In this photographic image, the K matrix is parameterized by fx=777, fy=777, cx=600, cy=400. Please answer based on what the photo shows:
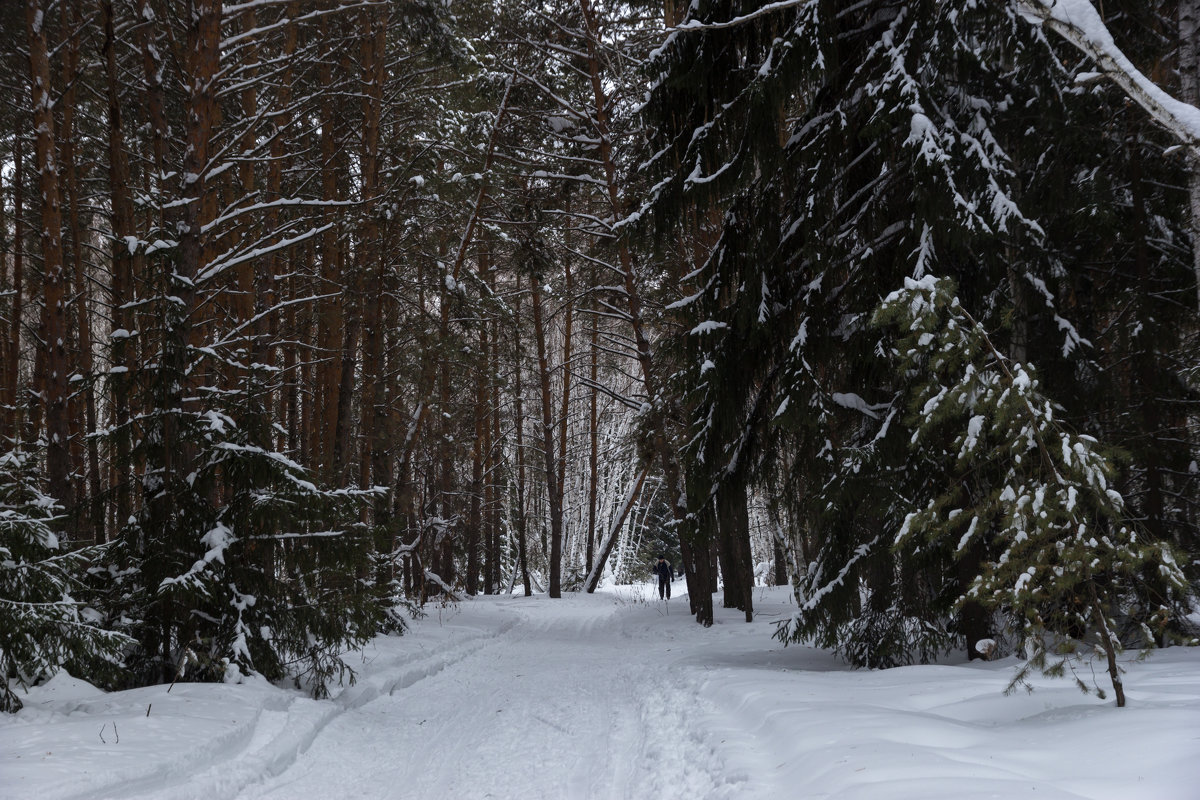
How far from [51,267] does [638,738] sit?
762cm

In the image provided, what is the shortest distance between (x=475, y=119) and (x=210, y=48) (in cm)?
689

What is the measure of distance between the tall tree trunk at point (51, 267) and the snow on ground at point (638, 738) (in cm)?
303

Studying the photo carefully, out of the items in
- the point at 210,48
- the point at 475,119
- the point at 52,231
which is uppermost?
the point at 475,119

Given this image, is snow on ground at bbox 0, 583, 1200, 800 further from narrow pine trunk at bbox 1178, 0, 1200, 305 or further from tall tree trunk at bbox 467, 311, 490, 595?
tall tree trunk at bbox 467, 311, 490, 595

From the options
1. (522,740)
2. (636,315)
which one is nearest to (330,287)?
(636,315)

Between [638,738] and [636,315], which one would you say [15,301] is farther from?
[638,738]

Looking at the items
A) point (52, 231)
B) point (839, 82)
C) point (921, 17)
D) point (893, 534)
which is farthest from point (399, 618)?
point (921, 17)

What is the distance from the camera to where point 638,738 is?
20.5 ft

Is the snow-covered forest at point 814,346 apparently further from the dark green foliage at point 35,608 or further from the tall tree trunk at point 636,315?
the tall tree trunk at point 636,315

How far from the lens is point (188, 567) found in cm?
699

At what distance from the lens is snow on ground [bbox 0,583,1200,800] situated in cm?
354

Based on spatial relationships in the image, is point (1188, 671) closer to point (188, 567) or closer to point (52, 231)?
point (188, 567)

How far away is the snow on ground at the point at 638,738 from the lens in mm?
3541

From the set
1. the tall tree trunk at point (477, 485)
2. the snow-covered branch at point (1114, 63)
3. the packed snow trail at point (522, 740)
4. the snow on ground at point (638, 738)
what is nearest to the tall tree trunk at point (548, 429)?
the tall tree trunk at point (477, 485)
